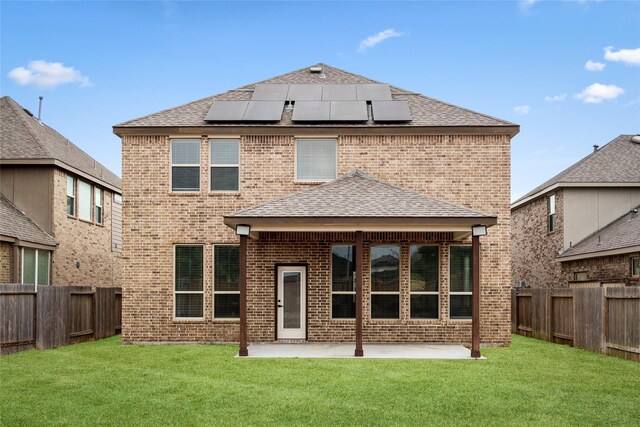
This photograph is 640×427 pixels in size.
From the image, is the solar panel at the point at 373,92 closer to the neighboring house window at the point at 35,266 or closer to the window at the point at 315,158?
the window at the point at 315,158

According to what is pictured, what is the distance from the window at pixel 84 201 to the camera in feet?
75.3

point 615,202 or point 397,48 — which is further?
point 615,202

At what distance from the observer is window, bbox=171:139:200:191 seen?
17.0 meters

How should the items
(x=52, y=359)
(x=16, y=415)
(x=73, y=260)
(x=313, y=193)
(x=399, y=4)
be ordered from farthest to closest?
(x=73, y=260) → (x=399, y=4) → (x=313, y=193) → (x=52, y=359) → (x=16, y=415)

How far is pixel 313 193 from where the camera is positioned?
51.0 ft

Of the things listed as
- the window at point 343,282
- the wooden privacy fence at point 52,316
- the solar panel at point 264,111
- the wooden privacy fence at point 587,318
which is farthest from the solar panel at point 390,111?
the wooden privacy fence at point 52,316

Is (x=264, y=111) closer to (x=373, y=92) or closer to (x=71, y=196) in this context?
(x=373, y=92)

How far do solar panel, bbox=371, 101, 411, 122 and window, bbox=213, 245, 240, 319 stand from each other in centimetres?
513

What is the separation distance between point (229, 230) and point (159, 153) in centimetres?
278

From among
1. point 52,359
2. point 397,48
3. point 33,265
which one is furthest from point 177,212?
point 397,48

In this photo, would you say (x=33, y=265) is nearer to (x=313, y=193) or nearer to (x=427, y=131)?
(x=313, y=193)

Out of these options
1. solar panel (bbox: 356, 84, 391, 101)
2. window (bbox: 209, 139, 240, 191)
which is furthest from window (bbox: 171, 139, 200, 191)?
solar panel (bbox: 356, 84, 391, 101)

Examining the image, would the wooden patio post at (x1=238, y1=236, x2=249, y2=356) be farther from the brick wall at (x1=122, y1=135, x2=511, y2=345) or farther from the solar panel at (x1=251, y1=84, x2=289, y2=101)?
the solar panel at (x1=251, y1=84, x2=289, y2=101)

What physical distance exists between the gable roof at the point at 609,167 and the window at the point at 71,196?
17206 millimetres
